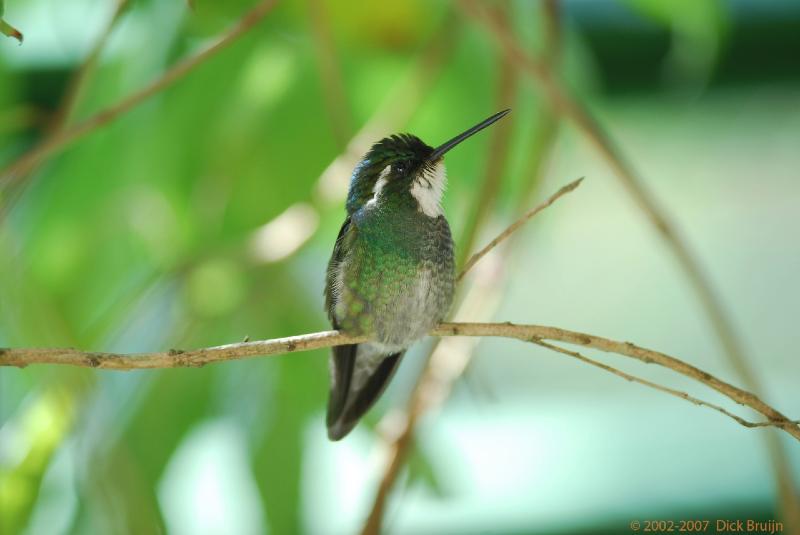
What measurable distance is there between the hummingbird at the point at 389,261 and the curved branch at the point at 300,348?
1.51 ft

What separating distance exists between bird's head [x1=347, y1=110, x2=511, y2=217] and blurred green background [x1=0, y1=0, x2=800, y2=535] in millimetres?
322

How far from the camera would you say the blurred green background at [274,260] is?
218cm

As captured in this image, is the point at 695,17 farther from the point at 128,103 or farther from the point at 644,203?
the point at 128,103

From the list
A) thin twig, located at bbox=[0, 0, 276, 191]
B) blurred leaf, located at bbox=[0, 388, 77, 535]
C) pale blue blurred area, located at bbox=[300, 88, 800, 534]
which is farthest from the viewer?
pale blue blurred area, located at bbox=[300, 88, 800, 534]

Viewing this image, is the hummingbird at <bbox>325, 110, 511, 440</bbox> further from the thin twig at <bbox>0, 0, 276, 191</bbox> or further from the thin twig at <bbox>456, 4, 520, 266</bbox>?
the thin twig at <bbox>0, 0, 276, 191</bbox>

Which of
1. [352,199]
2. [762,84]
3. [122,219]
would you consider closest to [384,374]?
[352,199]

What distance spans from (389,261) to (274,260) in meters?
0.54

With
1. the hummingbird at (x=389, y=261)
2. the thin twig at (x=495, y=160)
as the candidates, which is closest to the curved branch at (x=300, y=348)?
the hummingbird at (x=389, y=261)

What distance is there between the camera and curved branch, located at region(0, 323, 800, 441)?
117 cm

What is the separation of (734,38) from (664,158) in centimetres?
84

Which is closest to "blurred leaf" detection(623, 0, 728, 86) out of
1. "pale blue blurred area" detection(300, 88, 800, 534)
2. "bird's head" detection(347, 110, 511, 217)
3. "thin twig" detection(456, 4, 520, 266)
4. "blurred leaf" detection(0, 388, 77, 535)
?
"thin twig" detection(456, 4, 520, 266)

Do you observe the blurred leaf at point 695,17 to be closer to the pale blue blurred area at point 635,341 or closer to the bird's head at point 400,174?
the pale blue blurred area at point 635,341

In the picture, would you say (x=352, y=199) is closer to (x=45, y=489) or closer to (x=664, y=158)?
(x=45, y=489)

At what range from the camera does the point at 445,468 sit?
2.64 meters
